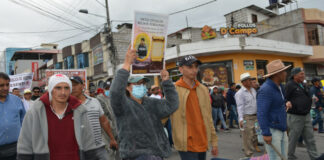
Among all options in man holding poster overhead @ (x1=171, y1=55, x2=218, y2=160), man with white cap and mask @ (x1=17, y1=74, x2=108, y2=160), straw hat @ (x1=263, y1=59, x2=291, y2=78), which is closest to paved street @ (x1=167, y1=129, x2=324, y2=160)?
straw hat @ (x1=263, y1=59, x2=291, y2=78)

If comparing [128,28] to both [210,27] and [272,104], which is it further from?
[272,104]

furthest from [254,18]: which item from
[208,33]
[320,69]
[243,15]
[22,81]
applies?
[22,81]

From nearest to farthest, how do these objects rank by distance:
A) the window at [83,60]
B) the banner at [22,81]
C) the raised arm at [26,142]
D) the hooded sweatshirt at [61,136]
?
the raised arm at [26,142] < the hooded sweatshirt at [61,136] < the banner at [22,81] < the window at [83,60]

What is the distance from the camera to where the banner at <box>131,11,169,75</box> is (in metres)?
2.76

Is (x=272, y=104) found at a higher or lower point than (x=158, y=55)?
lower

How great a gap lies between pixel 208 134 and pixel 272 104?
113 cm

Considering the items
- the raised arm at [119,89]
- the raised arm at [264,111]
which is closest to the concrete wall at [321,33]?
the raised arm at [264,111]

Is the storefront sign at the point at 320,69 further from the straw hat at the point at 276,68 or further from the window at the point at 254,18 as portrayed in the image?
the straw hat at the point at 276,68

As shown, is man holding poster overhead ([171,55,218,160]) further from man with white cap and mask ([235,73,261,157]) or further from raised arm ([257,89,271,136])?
man with white cap and mask ([235,73,261,157])

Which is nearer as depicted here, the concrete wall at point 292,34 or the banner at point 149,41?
the banner at point 149,41

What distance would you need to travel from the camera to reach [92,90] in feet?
23.6

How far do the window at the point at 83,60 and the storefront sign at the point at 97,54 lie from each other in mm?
1738

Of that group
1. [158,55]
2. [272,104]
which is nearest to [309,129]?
[272,104]

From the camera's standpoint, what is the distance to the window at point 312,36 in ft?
71.4
